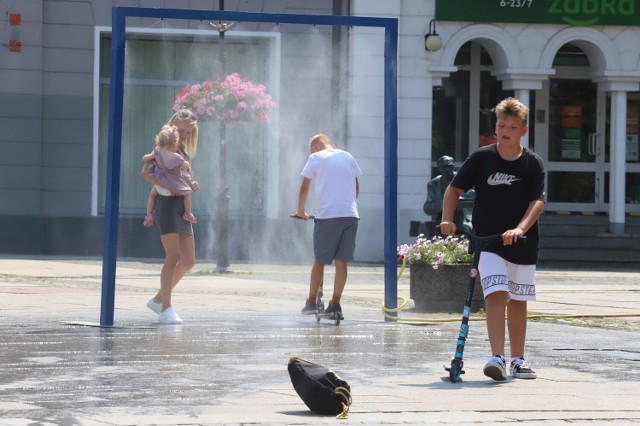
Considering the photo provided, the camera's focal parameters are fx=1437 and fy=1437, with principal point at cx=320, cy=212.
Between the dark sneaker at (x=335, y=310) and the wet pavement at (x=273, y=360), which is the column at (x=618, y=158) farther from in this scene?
the dark sneaker at (x=335, y=310)

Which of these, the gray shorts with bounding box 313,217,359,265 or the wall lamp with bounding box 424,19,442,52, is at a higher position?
the wall lamp with bounding box 424,19,442,52

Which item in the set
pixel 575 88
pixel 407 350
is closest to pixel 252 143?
pixel 407 350

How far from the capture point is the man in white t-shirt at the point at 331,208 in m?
12.5

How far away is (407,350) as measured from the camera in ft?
32.9

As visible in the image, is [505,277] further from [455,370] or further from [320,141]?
[320,141]

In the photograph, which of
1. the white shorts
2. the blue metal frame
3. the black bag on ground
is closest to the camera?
the black bag on ground

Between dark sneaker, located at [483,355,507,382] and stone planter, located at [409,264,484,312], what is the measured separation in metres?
4.93

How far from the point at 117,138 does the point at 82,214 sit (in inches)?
498

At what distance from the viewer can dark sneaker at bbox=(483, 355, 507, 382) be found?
8250mm

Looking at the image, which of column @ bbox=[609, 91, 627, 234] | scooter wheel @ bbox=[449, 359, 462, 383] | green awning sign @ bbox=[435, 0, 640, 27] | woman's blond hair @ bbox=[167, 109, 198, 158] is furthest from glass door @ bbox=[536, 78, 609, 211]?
scooter wheel @ bbox=[449, 359, 462, 383]

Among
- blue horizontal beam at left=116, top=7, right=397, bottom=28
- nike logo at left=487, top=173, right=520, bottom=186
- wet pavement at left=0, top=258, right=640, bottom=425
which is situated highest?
blue horizontal beam at left=116, top=7, right=397, bottom=28

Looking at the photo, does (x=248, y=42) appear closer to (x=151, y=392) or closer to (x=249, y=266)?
(x=249, y=266)

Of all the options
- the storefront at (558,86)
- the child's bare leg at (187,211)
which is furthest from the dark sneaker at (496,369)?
the storefront at (558,86)

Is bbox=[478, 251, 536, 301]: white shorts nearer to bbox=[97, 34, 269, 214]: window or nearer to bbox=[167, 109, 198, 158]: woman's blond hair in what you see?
bbox=[167, 109, 198, 158]: woman's blond hair
